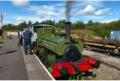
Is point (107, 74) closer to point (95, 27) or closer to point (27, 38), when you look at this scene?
point (27, 38)

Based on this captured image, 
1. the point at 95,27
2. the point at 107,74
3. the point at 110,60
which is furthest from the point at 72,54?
the point at 95,27

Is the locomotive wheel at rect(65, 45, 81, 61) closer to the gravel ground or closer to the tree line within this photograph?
the gravel ground

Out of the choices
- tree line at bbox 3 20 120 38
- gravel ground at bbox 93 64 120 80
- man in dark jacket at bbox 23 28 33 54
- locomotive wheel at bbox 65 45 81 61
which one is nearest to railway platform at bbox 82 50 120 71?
gravel ground at bbox 93 64 120 80

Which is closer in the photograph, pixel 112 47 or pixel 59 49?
pixel 59 49

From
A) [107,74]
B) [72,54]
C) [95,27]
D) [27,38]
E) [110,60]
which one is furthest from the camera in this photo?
[95,27]

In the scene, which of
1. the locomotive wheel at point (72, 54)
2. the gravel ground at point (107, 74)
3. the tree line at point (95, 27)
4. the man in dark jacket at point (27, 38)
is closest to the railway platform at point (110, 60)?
the gravel ground at point (107, 74)

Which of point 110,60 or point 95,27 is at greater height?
point 110,60

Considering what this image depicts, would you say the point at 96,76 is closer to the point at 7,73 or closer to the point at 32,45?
the point at 7,73

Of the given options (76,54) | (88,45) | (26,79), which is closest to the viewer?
(26,79)

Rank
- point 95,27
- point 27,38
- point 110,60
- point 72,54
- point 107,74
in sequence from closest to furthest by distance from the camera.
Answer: point 72,54 → point 107,74 → point 110,60 → point 27,38 → point 95,27

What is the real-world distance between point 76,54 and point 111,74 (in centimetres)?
206

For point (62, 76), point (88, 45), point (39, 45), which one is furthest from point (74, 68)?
point (88, 45)

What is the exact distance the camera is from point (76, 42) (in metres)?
12.3

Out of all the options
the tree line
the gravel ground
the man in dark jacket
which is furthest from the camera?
the tree line
